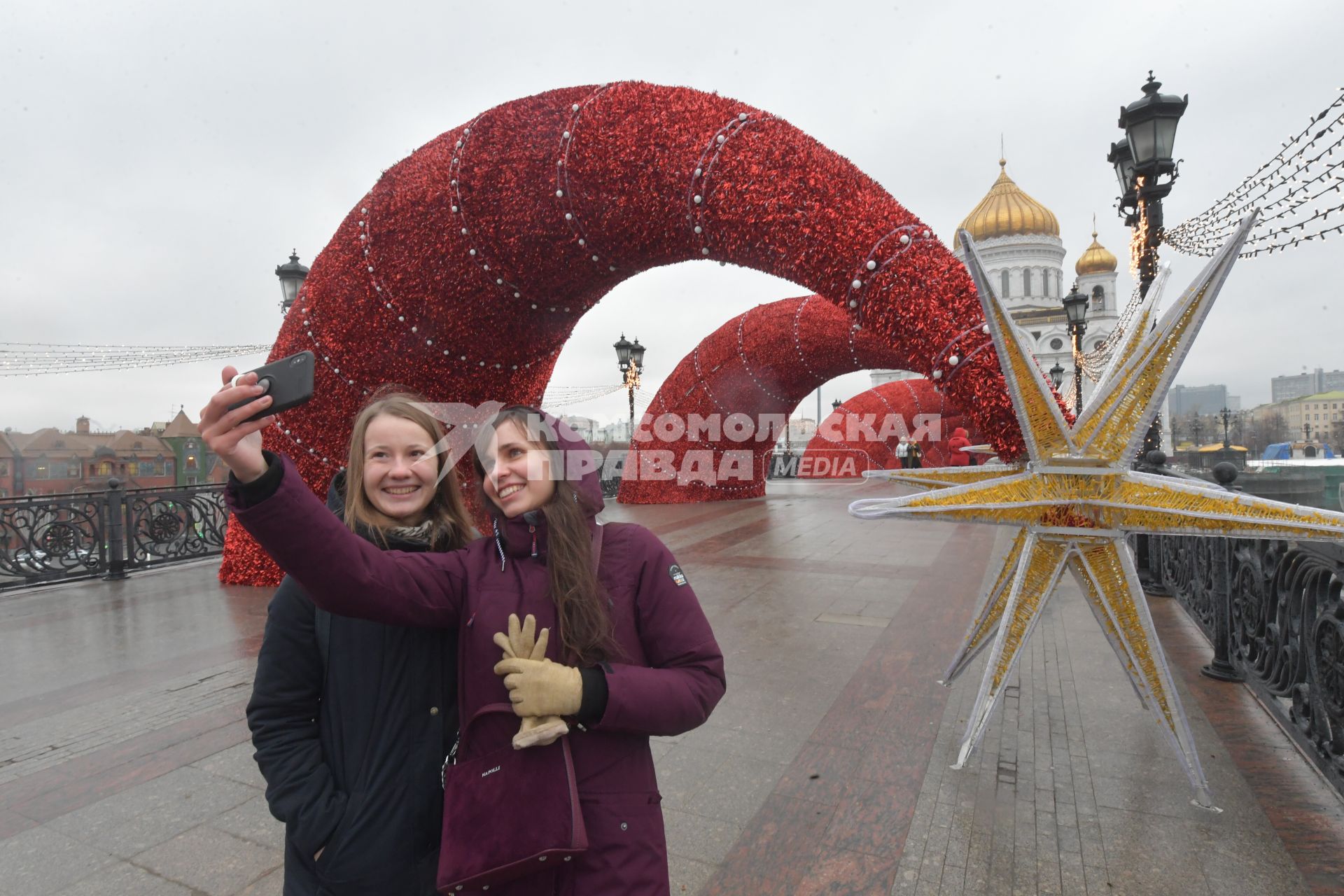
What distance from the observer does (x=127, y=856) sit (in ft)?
8.68

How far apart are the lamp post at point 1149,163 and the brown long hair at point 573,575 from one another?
5.29 metres

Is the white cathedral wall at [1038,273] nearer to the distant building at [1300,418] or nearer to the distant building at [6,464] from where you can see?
the distant building at [1300,418]

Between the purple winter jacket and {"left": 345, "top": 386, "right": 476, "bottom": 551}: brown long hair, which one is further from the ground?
{"left": 345, "top": 386, "right": 476, "bottom": 551}: brown long hair

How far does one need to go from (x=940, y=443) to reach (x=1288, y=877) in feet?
75.9

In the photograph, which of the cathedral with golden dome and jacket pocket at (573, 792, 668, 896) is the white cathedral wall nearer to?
the cathedral with golden dome

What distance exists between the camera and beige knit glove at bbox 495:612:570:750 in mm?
1329

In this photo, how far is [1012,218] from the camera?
48562 millimetres

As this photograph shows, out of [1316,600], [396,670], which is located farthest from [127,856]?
[1316,600]

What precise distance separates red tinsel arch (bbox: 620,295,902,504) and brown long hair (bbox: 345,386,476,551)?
457 inches

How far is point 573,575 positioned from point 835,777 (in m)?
2.23

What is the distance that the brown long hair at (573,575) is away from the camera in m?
1.46

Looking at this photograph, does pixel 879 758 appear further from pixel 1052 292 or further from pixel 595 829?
pixel 1052 292

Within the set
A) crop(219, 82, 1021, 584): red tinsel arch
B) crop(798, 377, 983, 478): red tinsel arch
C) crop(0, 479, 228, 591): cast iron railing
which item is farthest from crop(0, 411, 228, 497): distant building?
crop(798, 377, 983, 478): red tinsel arch

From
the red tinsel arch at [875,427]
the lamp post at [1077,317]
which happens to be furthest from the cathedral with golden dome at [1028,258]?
the lamp post at [1077,317]
